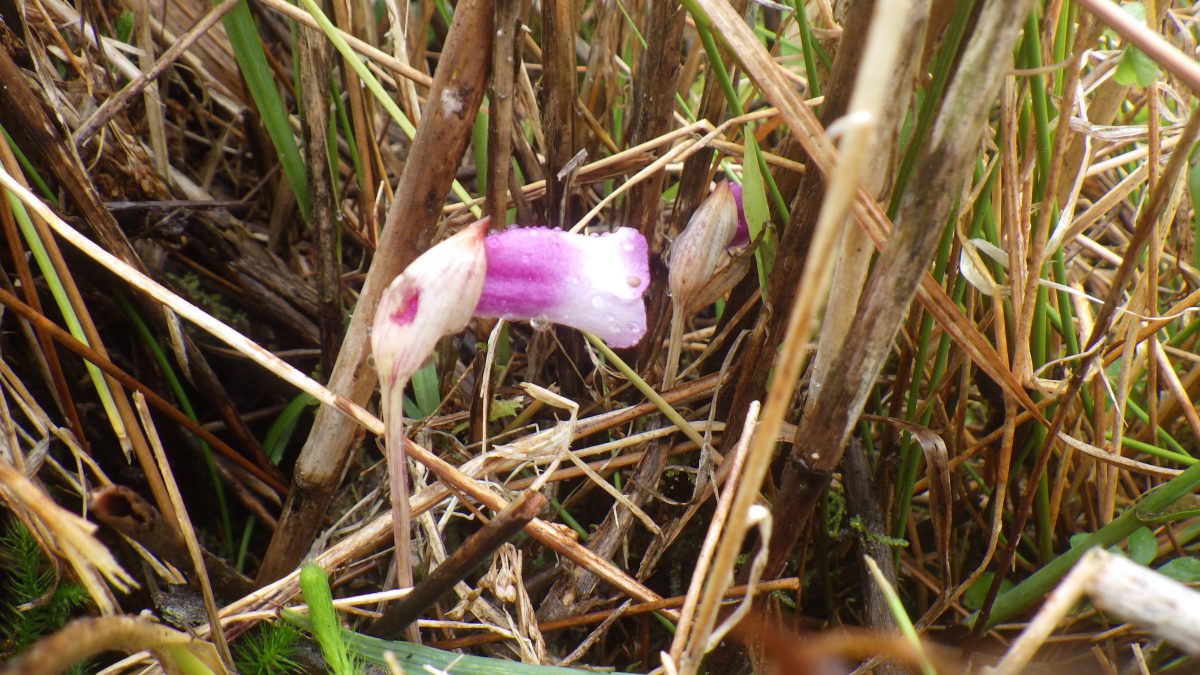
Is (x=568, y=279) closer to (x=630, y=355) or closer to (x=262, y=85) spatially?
(x=630, y=355)

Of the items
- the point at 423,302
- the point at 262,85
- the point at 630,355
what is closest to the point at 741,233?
the point at 630,355

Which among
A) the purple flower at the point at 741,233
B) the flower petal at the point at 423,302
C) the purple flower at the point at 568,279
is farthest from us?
the purple flower at the point at 741,233

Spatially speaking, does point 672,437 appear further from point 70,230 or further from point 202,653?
point 70,230

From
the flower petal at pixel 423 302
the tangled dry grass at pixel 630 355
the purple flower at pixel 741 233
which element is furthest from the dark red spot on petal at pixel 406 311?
the purple flower at pixel 741 233

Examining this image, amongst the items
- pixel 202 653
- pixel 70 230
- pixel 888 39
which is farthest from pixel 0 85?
pixel 888 39

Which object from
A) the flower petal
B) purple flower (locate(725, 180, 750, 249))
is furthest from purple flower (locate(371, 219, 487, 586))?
purple flower (locate(725, 180, 750, 249))

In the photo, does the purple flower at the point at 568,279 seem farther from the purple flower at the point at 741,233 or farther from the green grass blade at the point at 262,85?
the green grass blade at the point at 262,85
